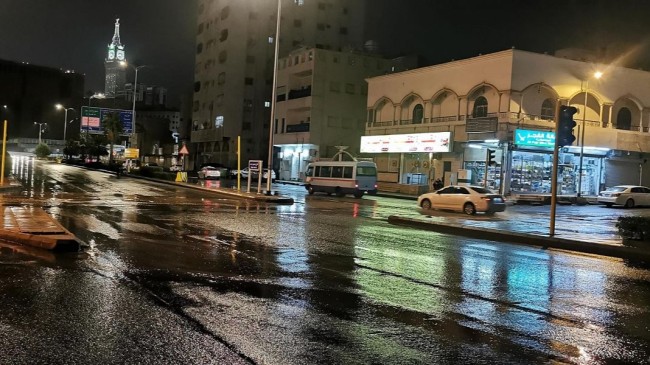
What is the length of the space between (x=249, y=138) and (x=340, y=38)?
903 inches

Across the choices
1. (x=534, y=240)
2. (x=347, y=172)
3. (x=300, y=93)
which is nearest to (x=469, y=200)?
(x=534, y=240)

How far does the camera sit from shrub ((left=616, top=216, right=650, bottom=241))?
15477mm

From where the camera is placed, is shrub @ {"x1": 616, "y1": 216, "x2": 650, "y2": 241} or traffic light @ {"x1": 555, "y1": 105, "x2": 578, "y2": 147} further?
A: traffic light @ {"x1": 555, "y1": 105, "x2": 578, "y2": 147}

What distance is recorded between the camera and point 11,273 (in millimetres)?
8469

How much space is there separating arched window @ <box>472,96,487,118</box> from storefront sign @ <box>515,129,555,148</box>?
4388 millimetres

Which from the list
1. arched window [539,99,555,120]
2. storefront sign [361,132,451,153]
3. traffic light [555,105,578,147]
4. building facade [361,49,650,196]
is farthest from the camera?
storefront sign [361,132,451,153]

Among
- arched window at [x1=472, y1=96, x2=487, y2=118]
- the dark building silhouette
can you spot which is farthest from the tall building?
the dark building silhouette

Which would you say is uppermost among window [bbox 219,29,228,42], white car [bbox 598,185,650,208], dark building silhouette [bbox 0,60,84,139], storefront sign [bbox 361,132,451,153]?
window [bbox 219,29,228,42]

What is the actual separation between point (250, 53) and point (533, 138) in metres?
56.4

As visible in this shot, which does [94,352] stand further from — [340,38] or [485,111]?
[340,38]

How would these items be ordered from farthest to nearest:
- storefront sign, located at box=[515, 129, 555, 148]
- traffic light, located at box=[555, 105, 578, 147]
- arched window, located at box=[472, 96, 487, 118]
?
arched window, located at box=[472, 96, 487, 118] → storefront sign, located at box=[515, 129, 555, 148] → traffic light, located at box=[555, 105, 578, 147]

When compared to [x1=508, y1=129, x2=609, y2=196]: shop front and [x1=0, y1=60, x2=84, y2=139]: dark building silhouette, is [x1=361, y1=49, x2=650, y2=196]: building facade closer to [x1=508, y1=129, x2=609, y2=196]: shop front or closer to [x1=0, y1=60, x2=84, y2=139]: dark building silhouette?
[x1=508, y1=129, x2=609, y2=196]: shop front

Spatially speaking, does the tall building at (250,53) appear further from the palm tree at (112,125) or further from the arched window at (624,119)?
the arched window at (624,119)

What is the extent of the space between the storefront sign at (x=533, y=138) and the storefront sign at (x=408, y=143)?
578 cm
